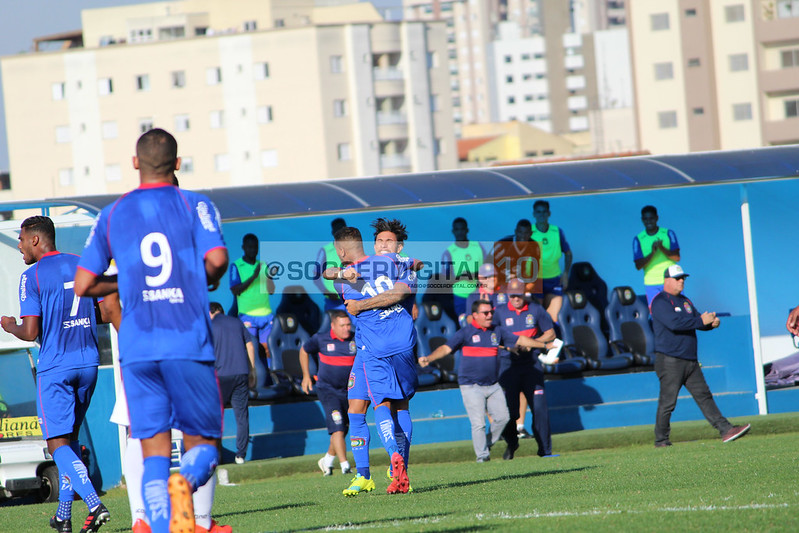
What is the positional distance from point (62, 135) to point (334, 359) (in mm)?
68547

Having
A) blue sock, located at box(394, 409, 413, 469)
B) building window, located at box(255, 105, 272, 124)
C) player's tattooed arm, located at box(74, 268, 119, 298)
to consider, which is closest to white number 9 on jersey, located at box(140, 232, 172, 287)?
player's tattooed arm, located at box(74, 268, 119, 298)

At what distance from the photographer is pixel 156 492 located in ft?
15.7

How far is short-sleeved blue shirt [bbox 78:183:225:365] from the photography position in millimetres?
4766

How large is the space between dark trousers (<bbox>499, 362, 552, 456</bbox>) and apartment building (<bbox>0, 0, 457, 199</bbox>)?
200 ft

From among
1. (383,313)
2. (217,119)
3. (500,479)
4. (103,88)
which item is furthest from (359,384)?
(103,88)

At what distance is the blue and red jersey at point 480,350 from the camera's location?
40.9 feet

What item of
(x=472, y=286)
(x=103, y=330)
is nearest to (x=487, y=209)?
(x=472, y=286)

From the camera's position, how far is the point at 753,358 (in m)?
14.4

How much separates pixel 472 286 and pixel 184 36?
6803 centimetres

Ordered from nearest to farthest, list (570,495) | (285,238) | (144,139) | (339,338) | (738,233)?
(144,139)
(570,495)
(339,338)
(285,238)
(738,233)

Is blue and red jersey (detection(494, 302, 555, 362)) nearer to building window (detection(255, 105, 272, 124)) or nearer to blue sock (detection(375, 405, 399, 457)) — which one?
blue sock (detection(375, 405, 399, 457))

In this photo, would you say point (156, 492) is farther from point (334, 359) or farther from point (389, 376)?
point (334, 359)

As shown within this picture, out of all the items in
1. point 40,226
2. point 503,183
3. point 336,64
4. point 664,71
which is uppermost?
point 336,64

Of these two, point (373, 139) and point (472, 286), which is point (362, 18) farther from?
point (472, 286)
